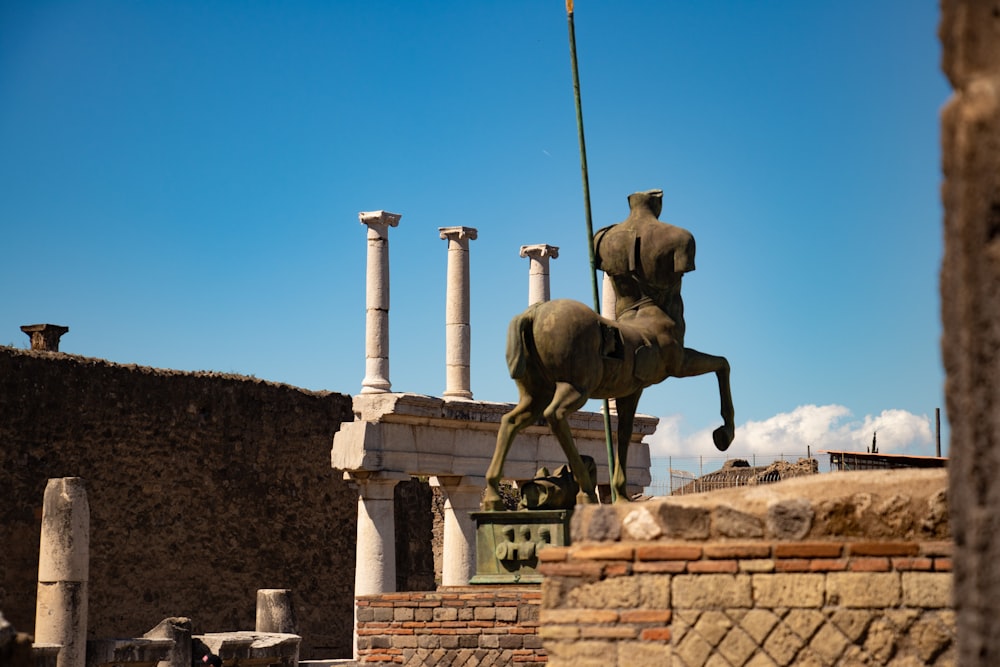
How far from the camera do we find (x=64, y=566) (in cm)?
1538

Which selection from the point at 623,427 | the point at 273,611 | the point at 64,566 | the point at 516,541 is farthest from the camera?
the point at 273,611

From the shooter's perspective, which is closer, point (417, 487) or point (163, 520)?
point (163, 520)

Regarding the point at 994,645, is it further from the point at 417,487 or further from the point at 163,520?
the point at 417,487

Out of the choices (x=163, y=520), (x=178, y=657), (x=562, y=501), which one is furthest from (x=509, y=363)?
(x=163, y=520)

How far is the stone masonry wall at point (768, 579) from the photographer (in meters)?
5.20

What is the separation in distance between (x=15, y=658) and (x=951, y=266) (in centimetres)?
271

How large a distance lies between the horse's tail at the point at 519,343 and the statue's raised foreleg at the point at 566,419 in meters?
0.31

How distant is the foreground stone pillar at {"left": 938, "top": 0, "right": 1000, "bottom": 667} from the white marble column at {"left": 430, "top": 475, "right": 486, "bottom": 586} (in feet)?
52.3

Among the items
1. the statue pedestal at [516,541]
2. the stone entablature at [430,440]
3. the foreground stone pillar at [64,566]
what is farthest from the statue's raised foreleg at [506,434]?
the stone entablature at [430,440]

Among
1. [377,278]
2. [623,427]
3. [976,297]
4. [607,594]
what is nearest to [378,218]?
[377,278]

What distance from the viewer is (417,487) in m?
26.4

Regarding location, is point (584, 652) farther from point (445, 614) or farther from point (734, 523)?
point (445, 614)

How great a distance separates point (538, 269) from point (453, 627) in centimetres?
1172

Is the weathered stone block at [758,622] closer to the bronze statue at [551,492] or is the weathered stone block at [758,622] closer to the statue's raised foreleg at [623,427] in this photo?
the bronze statue at [551,492]
